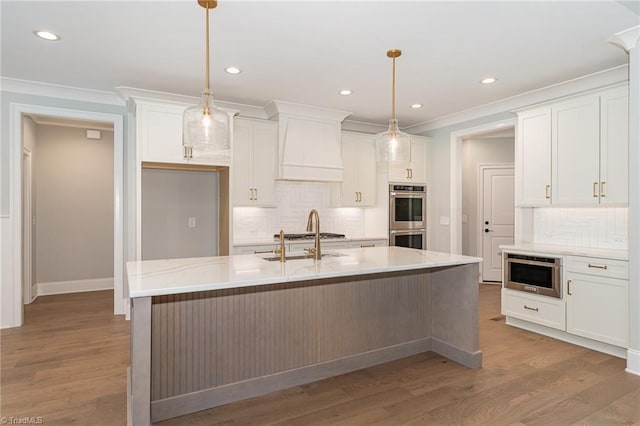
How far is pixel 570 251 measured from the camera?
12.4ft

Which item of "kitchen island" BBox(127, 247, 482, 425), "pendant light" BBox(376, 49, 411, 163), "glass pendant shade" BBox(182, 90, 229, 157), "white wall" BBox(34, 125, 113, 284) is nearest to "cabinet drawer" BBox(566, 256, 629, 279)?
"kitchen island" BBox(127, 247, 482, 425)

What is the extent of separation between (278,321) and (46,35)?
278 cm

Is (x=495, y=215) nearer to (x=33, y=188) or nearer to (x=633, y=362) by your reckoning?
(x=633, y=362)

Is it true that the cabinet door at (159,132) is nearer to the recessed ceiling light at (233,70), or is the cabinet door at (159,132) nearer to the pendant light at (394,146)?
the recessed ceiling light at (233,70)

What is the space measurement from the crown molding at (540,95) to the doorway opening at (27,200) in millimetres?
4279

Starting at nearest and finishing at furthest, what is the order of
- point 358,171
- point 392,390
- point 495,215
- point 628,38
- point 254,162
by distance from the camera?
point 392,390 → point 628,38 → point 254,162 → point 358,171 → point 495,215

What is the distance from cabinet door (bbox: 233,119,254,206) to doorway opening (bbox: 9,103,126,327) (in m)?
1.31

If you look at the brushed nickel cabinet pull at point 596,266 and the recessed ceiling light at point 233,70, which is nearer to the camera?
the brushed nickel cabinet pull at point 596,266

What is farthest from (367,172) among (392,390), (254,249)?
(392,390)

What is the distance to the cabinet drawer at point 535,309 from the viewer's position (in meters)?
3.82

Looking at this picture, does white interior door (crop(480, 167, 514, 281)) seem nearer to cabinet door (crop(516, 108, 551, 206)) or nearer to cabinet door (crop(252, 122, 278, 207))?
cabinet door (crop(516, 108, 551, 206))

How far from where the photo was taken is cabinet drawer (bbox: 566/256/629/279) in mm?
3339

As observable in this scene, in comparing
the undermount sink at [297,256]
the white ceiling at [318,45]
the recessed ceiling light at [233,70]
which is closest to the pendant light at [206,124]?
the white ceiling at [318,45]

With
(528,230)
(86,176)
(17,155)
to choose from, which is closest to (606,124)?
(528,230)
